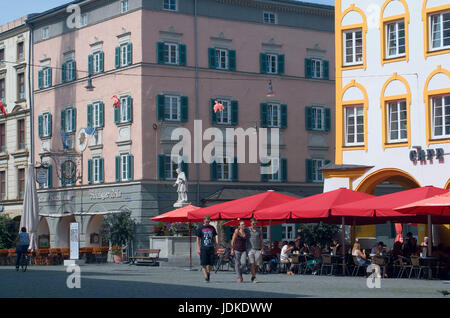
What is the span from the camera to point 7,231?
2308 inches

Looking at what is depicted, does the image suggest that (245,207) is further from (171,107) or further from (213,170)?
(213,170)

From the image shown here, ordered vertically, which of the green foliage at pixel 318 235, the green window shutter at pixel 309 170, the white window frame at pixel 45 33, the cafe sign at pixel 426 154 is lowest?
the green foliage at pixel 318 235

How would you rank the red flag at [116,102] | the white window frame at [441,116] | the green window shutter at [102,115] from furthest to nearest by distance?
the green window shutter at [102,115]
the red flag at [116,102]
the white window frame at [441,116]

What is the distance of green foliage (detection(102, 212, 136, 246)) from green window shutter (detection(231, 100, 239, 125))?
839 centimetres

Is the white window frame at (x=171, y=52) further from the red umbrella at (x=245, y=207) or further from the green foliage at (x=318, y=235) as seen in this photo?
the red umbrella at (x=245, y=207)

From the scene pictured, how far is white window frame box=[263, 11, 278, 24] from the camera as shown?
56.9 meters

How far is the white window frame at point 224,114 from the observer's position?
179ft

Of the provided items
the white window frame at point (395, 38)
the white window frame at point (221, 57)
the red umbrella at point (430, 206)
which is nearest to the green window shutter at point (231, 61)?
the white window frame at point (221, 57)

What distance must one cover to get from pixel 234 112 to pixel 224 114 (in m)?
0.62

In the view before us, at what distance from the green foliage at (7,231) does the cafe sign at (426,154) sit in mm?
29360

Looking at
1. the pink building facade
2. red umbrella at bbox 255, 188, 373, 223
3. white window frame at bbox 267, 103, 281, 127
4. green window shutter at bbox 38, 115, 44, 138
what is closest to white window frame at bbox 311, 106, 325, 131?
the pink building facade

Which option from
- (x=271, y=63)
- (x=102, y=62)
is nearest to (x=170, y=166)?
(x=102, y=62)
